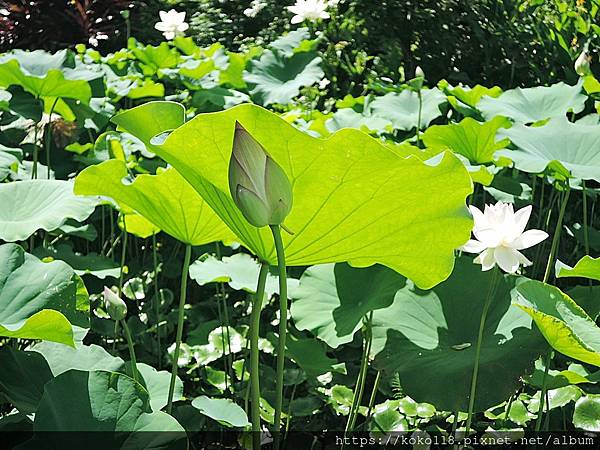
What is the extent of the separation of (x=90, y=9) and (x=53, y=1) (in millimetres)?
280

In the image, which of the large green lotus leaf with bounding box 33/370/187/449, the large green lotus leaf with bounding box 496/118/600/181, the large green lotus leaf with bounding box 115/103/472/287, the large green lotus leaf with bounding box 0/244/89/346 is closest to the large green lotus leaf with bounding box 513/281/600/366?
the large green lotus leaf with bounding box 115/103/472/287

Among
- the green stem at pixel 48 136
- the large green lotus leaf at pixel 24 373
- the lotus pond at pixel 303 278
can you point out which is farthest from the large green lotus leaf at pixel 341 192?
the green stem at pixel 48 136

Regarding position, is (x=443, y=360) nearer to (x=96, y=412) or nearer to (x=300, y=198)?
(x=300, y=198)

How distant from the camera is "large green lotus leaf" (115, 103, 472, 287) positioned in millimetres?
981

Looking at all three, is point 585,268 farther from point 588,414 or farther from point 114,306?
point 114,306

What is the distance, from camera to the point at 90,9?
5566 millimetres

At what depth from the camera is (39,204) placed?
59.1 inches

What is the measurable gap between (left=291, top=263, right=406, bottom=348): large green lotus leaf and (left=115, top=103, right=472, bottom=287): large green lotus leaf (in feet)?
0.66

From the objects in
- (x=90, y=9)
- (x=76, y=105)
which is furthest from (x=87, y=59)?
(x=90, y=9)

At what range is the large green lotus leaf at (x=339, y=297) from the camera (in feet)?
4.41

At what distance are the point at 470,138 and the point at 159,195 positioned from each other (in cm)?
102

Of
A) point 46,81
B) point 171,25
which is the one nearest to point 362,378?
point 46,81

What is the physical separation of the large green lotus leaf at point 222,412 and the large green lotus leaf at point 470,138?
93 cm

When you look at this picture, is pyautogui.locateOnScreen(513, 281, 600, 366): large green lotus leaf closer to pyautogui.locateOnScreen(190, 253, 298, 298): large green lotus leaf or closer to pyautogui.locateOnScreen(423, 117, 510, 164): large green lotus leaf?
pyautogui.locateOnScreen(190, 253, 298, 298): large green lotus leaf
